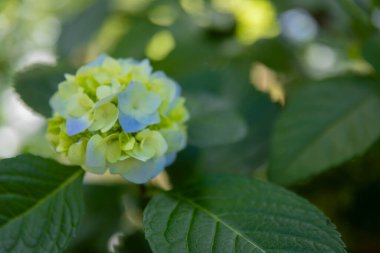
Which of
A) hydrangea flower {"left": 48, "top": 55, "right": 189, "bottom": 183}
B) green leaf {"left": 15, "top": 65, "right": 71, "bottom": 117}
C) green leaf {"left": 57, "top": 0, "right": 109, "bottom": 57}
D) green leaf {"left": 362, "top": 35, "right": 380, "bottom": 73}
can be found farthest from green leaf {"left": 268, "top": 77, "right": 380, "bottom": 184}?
green leaf {"left": 57, "top": 0, "right": 109, "bottom": 57}

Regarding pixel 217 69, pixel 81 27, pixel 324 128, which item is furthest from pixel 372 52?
pixel 81 27

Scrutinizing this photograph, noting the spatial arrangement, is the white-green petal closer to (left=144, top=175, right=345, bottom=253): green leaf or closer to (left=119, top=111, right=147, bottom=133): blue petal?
(left=119, top=111, right=147, bottom=133): blue petal

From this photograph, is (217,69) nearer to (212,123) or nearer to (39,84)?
(212,123)

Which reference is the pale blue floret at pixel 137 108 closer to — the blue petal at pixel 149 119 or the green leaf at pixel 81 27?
the blue petal at pixel 149 119

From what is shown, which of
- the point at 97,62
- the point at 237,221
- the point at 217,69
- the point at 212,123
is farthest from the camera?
the point at 217,69

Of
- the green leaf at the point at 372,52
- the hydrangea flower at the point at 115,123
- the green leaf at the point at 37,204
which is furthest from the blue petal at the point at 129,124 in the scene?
the green leaf at the point at 372,52

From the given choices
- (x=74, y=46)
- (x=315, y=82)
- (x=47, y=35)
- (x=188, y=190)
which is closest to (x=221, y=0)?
(x=74, y=46)
